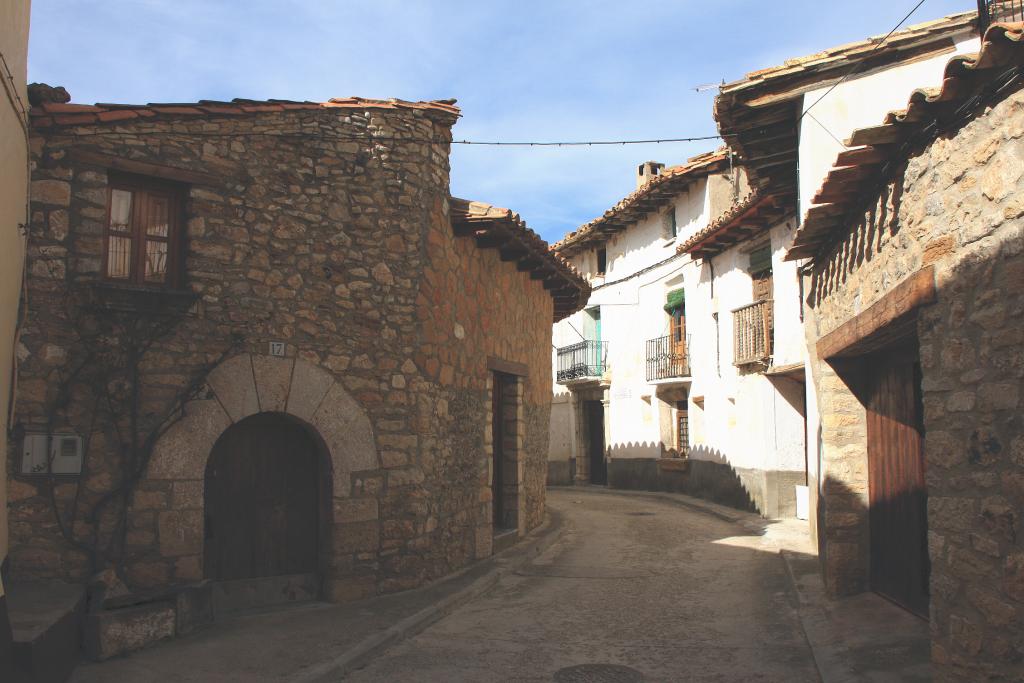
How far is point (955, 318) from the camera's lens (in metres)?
3.98

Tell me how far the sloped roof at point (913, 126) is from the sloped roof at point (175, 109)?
391 centimetres

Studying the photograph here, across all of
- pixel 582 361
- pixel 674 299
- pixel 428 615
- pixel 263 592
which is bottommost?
pixel 428 615

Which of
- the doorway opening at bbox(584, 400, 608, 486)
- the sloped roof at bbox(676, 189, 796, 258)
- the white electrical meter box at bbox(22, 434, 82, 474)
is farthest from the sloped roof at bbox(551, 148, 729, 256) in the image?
the white electrical meter box at bbox(22, 434, 82, 474)

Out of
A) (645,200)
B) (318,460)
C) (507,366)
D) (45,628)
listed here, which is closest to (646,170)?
(645,200)

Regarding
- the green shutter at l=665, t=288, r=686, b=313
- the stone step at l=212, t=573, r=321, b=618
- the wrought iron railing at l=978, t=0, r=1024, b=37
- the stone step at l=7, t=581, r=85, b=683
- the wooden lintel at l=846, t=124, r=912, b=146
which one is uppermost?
the wrought iron railing at l=978, t=0, r=1024, b=37

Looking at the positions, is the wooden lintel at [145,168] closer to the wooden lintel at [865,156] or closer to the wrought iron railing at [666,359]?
the wooden lintel at [865,156]

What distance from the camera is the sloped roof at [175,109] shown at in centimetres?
611

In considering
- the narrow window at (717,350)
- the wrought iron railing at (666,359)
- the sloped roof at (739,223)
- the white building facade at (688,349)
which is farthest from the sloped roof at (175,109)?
the wrought iron railing at (666,359)

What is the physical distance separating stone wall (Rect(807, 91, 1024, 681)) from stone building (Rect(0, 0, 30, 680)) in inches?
209

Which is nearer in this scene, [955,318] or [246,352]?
[955,318]

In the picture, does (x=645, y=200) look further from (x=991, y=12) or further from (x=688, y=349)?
(x=991, y=12)

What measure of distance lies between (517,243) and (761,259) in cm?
756

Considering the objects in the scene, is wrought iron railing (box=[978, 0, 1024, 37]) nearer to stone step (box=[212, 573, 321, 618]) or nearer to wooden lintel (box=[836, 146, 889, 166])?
wooden lintel (box=[836, 146, 889, 166])

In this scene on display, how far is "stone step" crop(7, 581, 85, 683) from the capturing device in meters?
4.40
